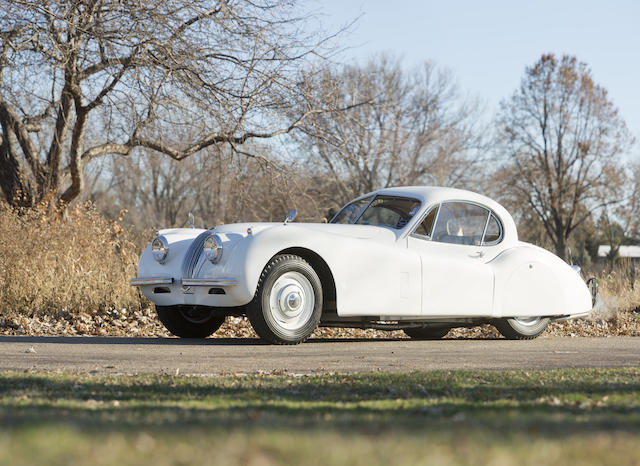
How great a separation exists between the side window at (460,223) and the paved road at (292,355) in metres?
1.26

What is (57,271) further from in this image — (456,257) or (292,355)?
(456,257)

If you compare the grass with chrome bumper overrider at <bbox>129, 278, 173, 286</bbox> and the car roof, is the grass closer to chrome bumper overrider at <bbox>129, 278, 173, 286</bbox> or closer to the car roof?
chrome bumper overrider at <bbox>129, 278, 173, 286</bbox>

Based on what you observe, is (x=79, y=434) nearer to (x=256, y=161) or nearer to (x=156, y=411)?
(x=156, y=411)

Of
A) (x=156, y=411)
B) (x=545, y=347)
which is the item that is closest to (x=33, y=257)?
(x=545, y=347)

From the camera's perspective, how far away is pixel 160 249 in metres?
9.41

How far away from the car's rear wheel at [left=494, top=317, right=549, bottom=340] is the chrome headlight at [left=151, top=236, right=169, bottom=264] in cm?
421

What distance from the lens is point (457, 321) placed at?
33.3 ft

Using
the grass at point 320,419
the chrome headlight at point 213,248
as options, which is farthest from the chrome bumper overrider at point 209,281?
the grass at point 320,419

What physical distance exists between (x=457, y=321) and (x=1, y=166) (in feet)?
36.8

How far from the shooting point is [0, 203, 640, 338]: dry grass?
11.5m

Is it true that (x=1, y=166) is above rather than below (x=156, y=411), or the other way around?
above

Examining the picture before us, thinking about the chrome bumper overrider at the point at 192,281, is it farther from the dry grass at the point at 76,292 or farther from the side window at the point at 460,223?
the side window at the point at 460,223

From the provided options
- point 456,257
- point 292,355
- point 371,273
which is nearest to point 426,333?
point 456,257

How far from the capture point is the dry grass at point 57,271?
12.0m
